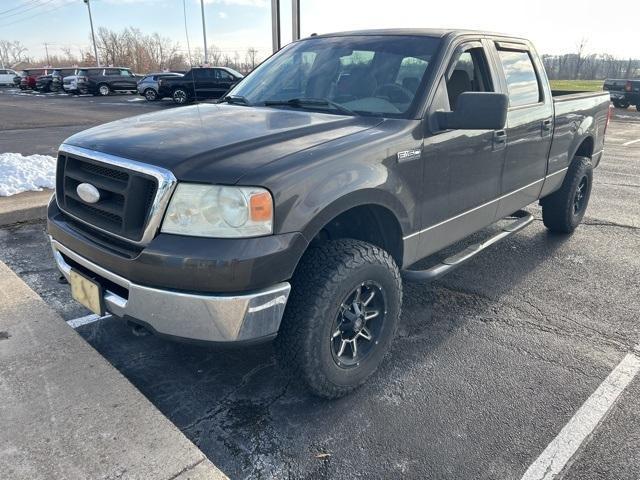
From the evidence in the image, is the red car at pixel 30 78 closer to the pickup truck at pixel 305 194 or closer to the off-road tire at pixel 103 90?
the off-road tire at pixel 103 90

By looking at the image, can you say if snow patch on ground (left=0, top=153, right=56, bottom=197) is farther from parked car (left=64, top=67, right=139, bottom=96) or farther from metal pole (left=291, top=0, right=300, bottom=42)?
parked car (left=64, top=67, right=139, bottom=96)

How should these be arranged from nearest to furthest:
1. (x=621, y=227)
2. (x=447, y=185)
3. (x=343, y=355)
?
(x=343, y=355) < (x=447, y=185) < (x=621, y=227)

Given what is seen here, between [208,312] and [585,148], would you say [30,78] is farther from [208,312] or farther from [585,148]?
[208,312]

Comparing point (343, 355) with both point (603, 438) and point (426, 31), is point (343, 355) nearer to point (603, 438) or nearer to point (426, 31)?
point (603, 438)

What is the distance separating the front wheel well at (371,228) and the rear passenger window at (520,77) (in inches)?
66.2

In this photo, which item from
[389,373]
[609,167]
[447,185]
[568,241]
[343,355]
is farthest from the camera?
[609,167]

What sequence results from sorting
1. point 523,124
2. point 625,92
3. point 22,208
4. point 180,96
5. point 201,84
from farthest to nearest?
point 180,96
point 201,84
point 625,92
point 22,208
point 523,124

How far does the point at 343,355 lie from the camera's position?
9.36 feet

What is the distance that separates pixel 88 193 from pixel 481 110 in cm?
212

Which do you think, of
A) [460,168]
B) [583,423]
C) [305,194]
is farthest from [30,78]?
[583,423]

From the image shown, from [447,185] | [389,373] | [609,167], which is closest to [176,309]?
[389,373]

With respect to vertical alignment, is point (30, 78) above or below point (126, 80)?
below

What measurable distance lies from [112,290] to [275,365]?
42.0 inches

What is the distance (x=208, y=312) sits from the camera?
7.30 feet
